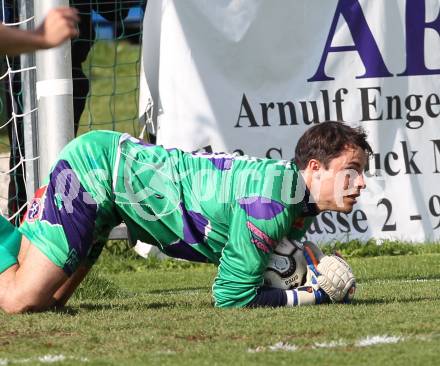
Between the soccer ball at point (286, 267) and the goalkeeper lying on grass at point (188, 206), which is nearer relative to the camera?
the goalkeeper lying on grass at point (188, 206)

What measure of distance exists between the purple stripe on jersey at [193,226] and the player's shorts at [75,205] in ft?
1.15

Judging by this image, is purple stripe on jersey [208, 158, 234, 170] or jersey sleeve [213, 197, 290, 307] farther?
purple stripe on jersey [208, 158, 234, 170]

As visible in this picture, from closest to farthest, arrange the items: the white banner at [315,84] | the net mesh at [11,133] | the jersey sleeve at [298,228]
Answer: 1. the jersey sleeve at [298,228]
2. the net mesh at [11,133]
3. the white banner at [315,84]

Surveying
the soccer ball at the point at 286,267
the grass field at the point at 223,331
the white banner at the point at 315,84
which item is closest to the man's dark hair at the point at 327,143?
the soccer ball at the point at 286,267

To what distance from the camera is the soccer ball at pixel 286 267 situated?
5203 mm

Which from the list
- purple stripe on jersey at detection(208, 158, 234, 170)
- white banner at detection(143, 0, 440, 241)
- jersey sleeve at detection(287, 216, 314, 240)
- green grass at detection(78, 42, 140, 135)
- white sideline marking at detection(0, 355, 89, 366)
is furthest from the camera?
green grass at detection(78, 42, 140, 135)

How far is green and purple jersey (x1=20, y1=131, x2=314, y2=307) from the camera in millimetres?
4984

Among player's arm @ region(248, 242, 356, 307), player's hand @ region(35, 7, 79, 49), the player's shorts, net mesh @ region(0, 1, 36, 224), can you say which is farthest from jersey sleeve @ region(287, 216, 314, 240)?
net mesh @ region(0, 1, 36, 224)

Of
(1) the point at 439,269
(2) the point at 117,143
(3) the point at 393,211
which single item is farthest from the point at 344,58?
(2) the point at 117,143

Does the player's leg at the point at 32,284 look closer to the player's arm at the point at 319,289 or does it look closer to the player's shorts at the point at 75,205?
the player's shorts at the point at 75,205

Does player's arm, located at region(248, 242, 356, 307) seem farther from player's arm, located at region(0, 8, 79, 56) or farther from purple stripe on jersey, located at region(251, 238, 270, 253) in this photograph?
player's arm, located at region(0, 8, 79, 56)

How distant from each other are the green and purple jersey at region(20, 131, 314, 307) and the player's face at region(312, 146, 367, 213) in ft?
→ 0.28

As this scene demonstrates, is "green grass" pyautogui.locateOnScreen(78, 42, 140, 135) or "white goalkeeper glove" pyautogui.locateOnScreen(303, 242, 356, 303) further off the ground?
"white goalkeeper glove" pyautogui.locateOnScreen(303, 242, 356, 303)

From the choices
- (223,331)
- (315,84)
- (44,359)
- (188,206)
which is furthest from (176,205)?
(315,84)
